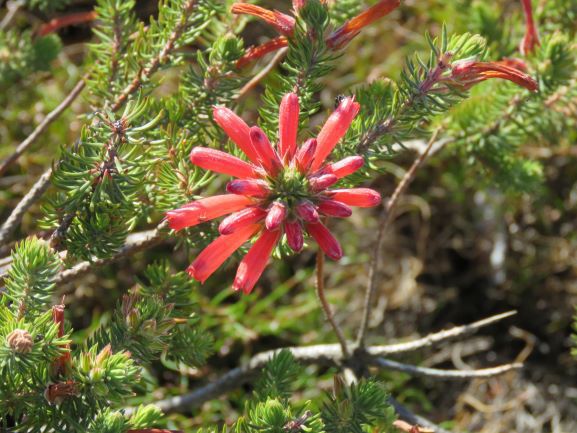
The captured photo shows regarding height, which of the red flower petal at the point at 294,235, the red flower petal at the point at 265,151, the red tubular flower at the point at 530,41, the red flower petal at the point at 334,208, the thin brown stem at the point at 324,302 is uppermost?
the red flower petal at the point at 265,151

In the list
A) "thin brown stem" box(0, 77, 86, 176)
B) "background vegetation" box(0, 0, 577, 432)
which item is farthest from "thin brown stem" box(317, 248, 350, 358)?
"thin brown stem" box(0, 77, 86, 176)

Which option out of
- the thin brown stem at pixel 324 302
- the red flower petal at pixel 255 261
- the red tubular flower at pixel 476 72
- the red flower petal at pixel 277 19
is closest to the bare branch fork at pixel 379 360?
the thin brown stem at pixel 324 302

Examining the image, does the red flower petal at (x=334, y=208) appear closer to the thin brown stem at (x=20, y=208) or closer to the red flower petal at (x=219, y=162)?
the red flower petal at (x=219, y=162)

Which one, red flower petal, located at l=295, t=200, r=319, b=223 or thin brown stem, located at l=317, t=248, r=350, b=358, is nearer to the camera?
red flower petal, located at l=295, t=200, r=319, b=223

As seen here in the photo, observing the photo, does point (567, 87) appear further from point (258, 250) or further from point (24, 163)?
point (24, 163)

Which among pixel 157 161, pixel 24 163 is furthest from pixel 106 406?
pixel 24 163

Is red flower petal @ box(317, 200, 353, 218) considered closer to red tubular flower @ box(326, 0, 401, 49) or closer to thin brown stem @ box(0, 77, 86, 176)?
red tubular flower @ box(326, 0, 401, 49)

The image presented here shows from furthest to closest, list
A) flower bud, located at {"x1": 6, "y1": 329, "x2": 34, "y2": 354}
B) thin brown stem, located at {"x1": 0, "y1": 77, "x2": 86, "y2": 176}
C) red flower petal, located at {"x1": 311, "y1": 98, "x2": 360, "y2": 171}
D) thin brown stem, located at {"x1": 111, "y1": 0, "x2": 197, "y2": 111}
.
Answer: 1. thin brown stem, located at {"x1": 0, "y1": 77, "x2": 86, "y2": 176}
2. thin brown stem, located at {"x1": 111, "y1": 0, "x2": 197, "y2": 111}
3. red flower petal, located at {"x1": 311, "y1": 98, "x2": 360, "y2": 171}
4. flower bud, located at {"x1": 6, "y1": 329, "x2": 34, "y2": 354}
